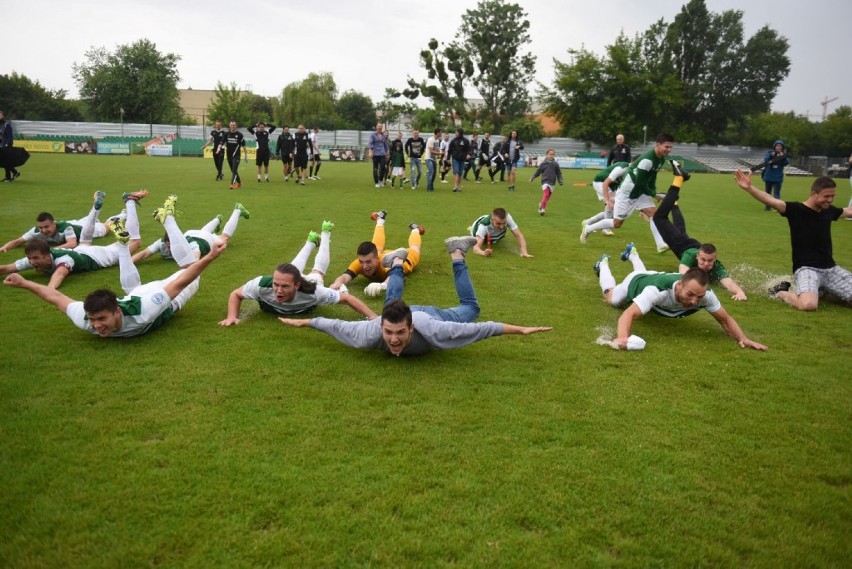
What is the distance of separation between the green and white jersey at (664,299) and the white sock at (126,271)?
559 centimetres

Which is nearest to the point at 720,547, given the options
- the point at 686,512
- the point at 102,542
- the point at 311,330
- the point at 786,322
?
the point at 686,512

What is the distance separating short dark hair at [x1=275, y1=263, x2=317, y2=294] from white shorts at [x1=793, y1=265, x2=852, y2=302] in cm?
637

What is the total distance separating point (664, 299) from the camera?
604cm

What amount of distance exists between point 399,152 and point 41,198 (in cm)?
1123

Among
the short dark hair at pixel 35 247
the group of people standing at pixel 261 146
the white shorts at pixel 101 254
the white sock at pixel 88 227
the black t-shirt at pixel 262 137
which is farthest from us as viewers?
the black t-shirt at pixel 262 137

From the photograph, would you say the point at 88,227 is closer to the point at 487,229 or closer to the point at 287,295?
the point at 287,295

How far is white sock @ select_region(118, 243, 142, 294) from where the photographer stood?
6219 mm

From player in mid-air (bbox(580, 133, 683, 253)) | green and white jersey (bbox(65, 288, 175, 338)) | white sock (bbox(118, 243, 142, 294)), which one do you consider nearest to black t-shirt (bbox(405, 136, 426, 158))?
player in mid-air (bbox(580, 133, 683, 253))

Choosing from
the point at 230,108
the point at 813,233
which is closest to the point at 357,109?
the point at 230,108

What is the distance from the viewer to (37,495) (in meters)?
3.20

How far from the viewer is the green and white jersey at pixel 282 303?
6.09m

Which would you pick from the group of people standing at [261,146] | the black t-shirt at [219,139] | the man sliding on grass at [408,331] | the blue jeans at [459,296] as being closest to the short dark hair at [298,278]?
the man sliding on grass at [408,331]

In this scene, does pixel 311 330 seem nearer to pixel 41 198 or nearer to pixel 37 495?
pixel 37 495

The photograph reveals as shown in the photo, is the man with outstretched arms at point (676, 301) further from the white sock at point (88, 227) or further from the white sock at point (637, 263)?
the white sock at point (88, 227)
